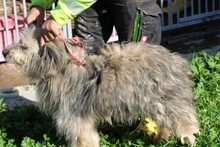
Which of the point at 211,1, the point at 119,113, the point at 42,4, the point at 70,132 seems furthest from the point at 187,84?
the point at 211,1

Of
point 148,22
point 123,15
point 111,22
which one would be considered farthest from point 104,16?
point 148,22

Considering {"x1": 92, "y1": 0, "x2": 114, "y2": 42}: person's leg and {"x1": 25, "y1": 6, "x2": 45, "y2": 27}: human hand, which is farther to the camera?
{"x1": 92, "y1": 0, "x2": 114, "y2": 42}: person's leg

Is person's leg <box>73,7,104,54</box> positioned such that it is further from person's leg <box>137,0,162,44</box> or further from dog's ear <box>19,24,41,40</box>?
dog's ear <box>19,24,41,40</box>

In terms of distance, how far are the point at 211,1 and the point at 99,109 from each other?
5333mm

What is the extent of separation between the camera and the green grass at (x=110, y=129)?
4.56 meters

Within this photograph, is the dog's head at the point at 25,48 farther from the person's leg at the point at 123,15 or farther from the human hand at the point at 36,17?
the person's leg at the point at 123,15

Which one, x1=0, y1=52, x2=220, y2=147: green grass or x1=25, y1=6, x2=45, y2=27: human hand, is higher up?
x1=25, y1=6, x2=45, y2=27: human hand

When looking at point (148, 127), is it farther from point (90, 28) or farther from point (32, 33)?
point (32, 33)

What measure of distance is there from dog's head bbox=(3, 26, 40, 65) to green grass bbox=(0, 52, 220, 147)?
746mm

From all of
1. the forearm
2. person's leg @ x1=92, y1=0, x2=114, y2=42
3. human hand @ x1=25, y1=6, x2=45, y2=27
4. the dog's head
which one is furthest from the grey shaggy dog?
person's leg @ x1=92, y1=0, x2=114, y2=42

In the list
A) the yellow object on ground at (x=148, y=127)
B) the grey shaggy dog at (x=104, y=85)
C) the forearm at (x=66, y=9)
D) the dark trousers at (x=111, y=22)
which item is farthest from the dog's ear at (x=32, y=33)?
the yellow object on ground at (x=148, y=127)

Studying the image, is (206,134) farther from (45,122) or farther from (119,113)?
(45,122)

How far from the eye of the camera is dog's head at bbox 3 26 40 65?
4191 mm

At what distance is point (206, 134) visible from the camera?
14.9ft
